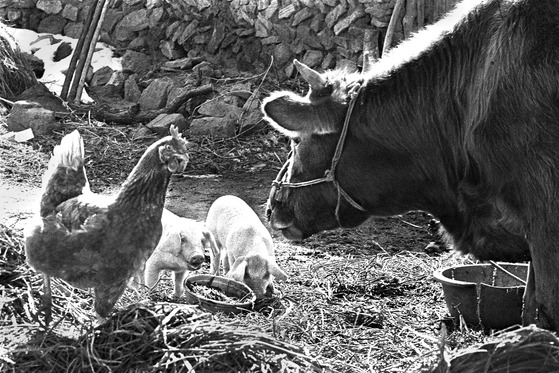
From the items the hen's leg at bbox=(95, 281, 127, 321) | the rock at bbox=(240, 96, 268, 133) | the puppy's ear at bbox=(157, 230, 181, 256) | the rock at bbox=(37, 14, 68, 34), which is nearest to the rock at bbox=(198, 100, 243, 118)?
the rock at bbox=(240, 96, 268, 133)

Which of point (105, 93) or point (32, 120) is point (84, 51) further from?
point (32, 120)

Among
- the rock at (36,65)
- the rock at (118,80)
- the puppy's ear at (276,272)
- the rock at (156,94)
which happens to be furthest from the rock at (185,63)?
the puppy's ear at (276,272)

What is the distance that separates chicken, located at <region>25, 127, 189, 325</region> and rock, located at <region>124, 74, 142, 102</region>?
29.1 feet

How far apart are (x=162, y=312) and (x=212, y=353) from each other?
36 centimetres

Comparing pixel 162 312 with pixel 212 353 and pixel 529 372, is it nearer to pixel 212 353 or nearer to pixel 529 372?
pixel 212 353

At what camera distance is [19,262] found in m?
4.80

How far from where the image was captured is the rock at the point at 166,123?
10.9m

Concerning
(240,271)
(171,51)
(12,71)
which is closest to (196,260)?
(240,271)

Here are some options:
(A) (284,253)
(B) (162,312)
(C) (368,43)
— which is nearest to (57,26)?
(C) (368,43)

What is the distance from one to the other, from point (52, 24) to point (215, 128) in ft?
16.9

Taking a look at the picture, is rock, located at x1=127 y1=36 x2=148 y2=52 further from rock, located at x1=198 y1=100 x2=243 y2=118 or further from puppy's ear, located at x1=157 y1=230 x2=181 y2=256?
puppy's ear, located at x1=157 y1=230 x2=181 y2=256

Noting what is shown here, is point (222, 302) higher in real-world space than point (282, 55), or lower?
lower

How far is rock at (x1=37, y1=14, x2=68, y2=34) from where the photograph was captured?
14.6 meters

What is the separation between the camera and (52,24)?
48.0 ft
